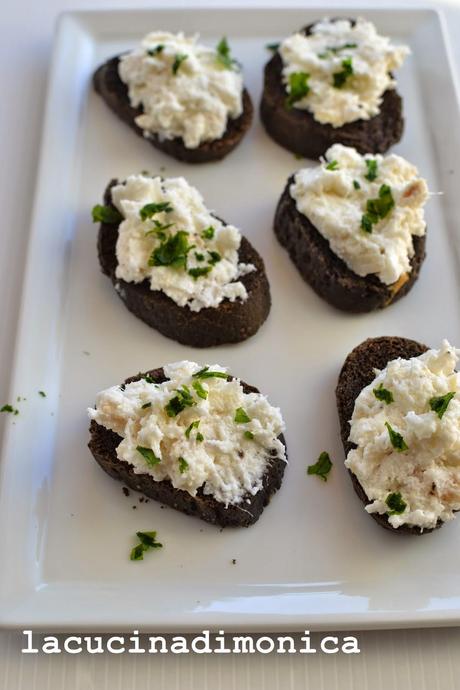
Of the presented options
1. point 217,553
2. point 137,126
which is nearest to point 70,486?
point 217,553

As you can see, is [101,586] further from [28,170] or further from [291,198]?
[28,170]

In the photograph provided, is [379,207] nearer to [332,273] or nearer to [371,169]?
[371,169]

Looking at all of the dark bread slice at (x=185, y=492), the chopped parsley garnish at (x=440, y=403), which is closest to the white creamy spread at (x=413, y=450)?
the chopped parsley garnish at (x=440, y=403)

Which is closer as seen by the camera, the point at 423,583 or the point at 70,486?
the point at 423,583

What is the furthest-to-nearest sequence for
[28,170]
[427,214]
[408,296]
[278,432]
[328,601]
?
1. [28,170]
2. [427,214]
3. [408,296]
4. [278,432]
5. [328,601]

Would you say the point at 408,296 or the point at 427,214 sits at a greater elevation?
the point at 427,214

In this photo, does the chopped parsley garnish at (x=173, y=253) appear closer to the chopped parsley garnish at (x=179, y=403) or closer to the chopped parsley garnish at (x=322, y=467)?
the chopped parsley garnish at (x=179, y=403)

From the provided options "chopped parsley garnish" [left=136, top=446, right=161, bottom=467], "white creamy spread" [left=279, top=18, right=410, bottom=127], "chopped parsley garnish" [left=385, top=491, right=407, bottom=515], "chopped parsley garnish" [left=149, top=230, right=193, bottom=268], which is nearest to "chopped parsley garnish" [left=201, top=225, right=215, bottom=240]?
"chopped parsley garnish" [left=149, top=230, right=193, bottom=268]
